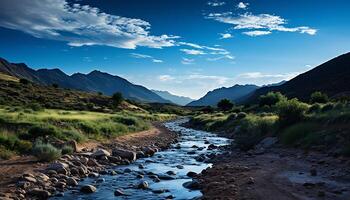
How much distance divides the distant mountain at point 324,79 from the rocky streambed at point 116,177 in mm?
95017

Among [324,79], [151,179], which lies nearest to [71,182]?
[151,179]

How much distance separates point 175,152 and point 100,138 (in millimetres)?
7460

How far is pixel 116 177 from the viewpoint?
2162 centimetres

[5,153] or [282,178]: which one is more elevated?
[5,153]

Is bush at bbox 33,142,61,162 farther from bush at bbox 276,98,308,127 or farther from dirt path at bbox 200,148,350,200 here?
bush at bbox 276,98,308,127

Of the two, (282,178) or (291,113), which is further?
(291,113)

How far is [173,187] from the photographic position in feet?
62.4

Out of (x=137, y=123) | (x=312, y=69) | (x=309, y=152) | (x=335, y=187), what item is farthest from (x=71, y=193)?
(x=312, y=69)

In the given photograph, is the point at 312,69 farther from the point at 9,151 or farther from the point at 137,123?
the point at 9,151

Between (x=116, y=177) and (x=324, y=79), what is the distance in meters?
136

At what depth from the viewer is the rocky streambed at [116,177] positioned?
17.2 meters

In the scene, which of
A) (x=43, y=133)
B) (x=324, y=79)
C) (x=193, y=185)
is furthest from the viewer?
(x=324, y=79)

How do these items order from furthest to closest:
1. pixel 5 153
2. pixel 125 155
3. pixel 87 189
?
pixel 125 155 → pixel 5 153 → pixel 87 189

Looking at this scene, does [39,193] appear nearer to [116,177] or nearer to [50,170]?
[50,170]
